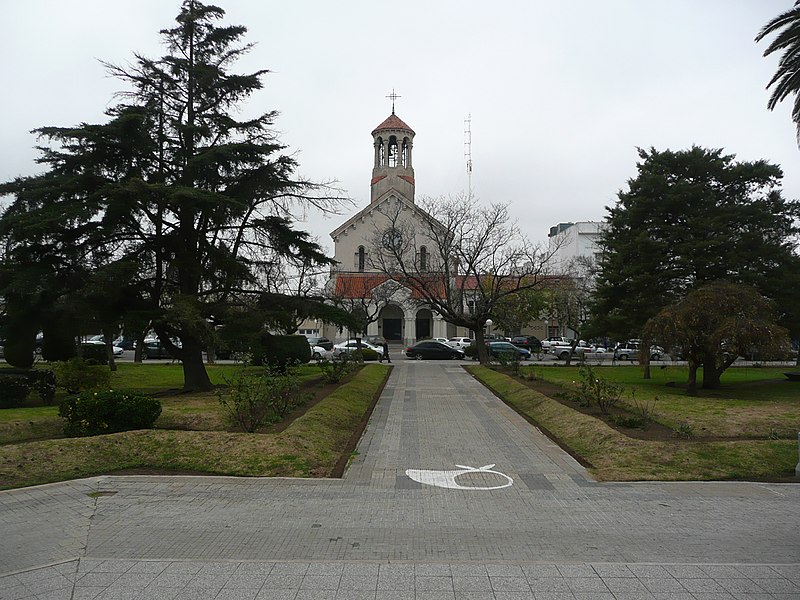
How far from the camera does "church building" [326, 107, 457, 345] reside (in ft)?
184

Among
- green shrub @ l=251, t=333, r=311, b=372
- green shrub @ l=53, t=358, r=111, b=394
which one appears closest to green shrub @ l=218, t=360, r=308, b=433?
green shrub @ l=251, t=333, r=311, b=372

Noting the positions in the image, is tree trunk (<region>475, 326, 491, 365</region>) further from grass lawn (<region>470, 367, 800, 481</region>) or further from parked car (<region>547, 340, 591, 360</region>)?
grass lawn (<region>470, 367, 800, 481</region>)

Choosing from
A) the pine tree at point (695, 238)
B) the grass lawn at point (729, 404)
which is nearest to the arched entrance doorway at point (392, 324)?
the grass lawn at point (729, 404)

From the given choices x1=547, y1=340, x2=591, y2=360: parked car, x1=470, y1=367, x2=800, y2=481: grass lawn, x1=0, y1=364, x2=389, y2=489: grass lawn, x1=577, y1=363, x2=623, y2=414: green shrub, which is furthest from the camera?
x1=547, y1=340, x2=591, y2=360: parked car

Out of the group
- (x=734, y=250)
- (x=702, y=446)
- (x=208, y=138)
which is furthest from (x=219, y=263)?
(x=734, y=250)

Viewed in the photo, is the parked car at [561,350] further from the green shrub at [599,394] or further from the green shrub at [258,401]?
the green shrub at [258,401]

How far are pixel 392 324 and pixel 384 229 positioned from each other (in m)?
10.4

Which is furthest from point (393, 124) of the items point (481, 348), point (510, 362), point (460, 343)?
point (510, 362)

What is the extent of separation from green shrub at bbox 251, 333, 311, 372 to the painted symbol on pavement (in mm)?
10952

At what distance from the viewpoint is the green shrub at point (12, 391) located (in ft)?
59.7

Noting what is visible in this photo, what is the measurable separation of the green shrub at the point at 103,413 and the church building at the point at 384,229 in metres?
41.6

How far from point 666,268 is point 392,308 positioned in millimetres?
35253

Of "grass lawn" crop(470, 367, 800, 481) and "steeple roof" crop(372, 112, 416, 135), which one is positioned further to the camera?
"steeple roof" crop(372, 112, 416, 135)

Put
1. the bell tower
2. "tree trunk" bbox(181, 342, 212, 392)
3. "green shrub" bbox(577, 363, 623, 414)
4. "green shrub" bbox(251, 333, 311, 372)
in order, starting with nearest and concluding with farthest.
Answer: "green shrub" bbox(577, 363, 623, 414), "green shrub" bbox(251, 333, 311, 372), "tree trunk" bbox(181, 342, 212, 392), the bell tower
